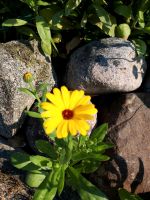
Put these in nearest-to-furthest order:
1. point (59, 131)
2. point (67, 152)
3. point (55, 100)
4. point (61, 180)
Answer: point (59, 131) < point (55, 100) < point (67, 152) < point (61, 180)

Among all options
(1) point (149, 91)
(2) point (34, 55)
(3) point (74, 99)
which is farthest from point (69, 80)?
(3) point (74, 99)

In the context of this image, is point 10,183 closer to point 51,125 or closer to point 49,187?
point 49,187

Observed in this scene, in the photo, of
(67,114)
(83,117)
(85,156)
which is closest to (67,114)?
(67,114)

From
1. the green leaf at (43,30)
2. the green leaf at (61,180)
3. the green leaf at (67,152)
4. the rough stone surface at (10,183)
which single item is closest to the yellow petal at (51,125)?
the green leaf at (67,152)

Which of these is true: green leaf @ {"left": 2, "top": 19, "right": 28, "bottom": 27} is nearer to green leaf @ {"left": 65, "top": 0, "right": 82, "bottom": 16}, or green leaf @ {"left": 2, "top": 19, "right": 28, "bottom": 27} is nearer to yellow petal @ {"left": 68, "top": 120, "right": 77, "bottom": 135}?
green leaf @ {"left": 65, "top": 0, "right": 82, "bottom": 16}

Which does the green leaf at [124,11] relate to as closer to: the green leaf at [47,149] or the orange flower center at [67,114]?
the green leaf at [47,149]

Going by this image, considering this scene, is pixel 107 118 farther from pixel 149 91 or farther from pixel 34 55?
pixel 34 55
